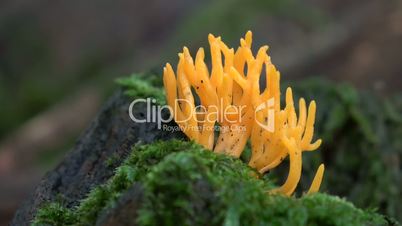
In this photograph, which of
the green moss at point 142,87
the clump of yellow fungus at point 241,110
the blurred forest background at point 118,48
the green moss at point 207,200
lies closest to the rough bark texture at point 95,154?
the green moss at point 142,87

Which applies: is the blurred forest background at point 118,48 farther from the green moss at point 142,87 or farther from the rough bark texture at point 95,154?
the rough bark texture at point 95,154

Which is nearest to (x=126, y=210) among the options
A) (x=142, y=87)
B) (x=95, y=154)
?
(x=95, y=154)

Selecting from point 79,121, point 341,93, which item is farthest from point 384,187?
point 79,121

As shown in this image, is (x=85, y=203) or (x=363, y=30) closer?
(x=85, y=203)

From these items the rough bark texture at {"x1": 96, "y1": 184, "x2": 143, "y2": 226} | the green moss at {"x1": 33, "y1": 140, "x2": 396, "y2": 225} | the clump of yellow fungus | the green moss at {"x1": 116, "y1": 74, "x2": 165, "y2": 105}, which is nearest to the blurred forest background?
the green moss at {"x1": 116, "y1": 74, "x2": 165, "y2": 105}

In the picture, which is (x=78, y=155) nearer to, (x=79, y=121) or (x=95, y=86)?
(x=79, y=121)
